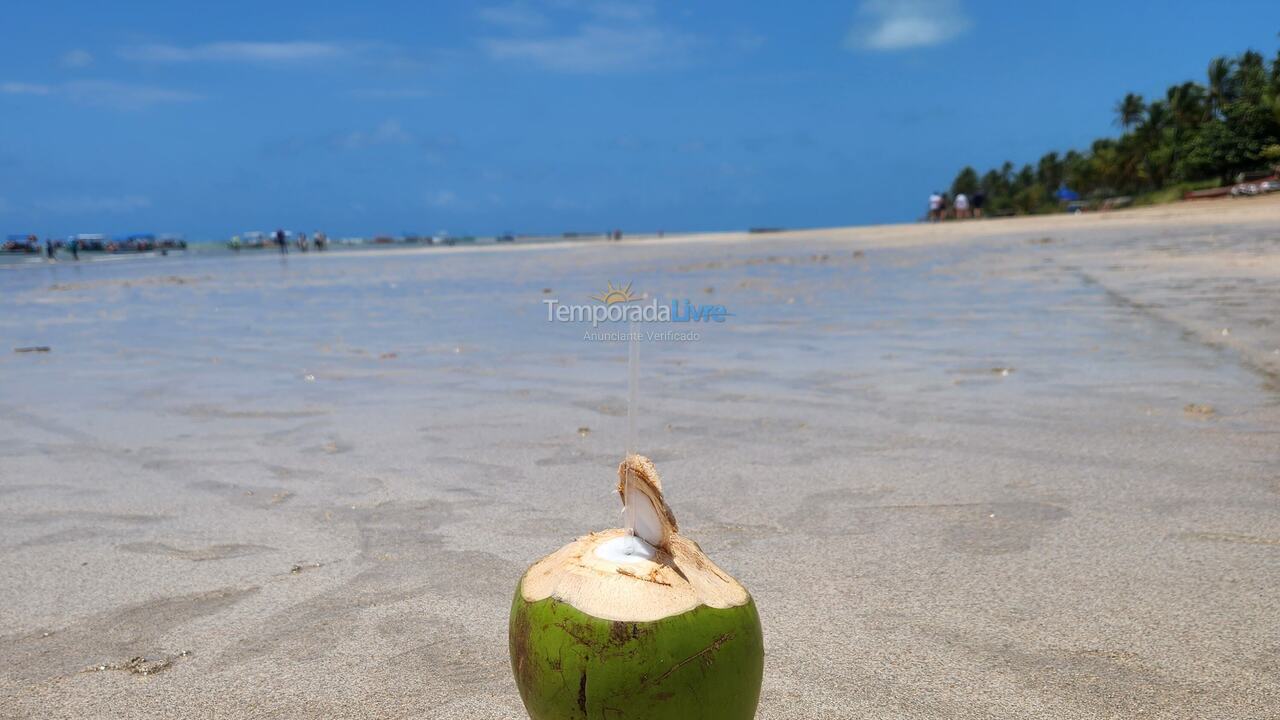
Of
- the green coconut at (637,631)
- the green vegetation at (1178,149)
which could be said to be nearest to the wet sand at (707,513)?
the green coconut at (637,631)

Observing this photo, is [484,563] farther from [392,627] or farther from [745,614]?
[745,614]

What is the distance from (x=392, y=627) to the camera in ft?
7.62

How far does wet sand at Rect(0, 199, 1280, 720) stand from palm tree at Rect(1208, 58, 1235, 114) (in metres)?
65.6

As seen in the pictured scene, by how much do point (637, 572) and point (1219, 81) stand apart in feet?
241

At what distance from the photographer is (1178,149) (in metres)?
58.4

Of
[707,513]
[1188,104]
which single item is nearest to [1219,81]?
[1188,104]

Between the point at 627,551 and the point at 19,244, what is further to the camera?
the point at 19,244

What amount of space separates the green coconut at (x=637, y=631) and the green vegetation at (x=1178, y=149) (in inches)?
1915

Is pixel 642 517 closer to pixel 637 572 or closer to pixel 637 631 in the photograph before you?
pixel 637 572

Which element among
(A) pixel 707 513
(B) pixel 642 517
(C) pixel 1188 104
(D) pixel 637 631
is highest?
(C) pixel 1188 104

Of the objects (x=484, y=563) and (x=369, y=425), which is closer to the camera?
(x=484, y=563)

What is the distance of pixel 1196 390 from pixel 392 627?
4.17 metres

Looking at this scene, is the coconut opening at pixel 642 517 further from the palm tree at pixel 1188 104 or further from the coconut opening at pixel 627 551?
the palm tree at pixel 1188 104


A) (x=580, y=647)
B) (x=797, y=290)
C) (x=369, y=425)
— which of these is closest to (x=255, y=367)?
(x=369, y=425)
